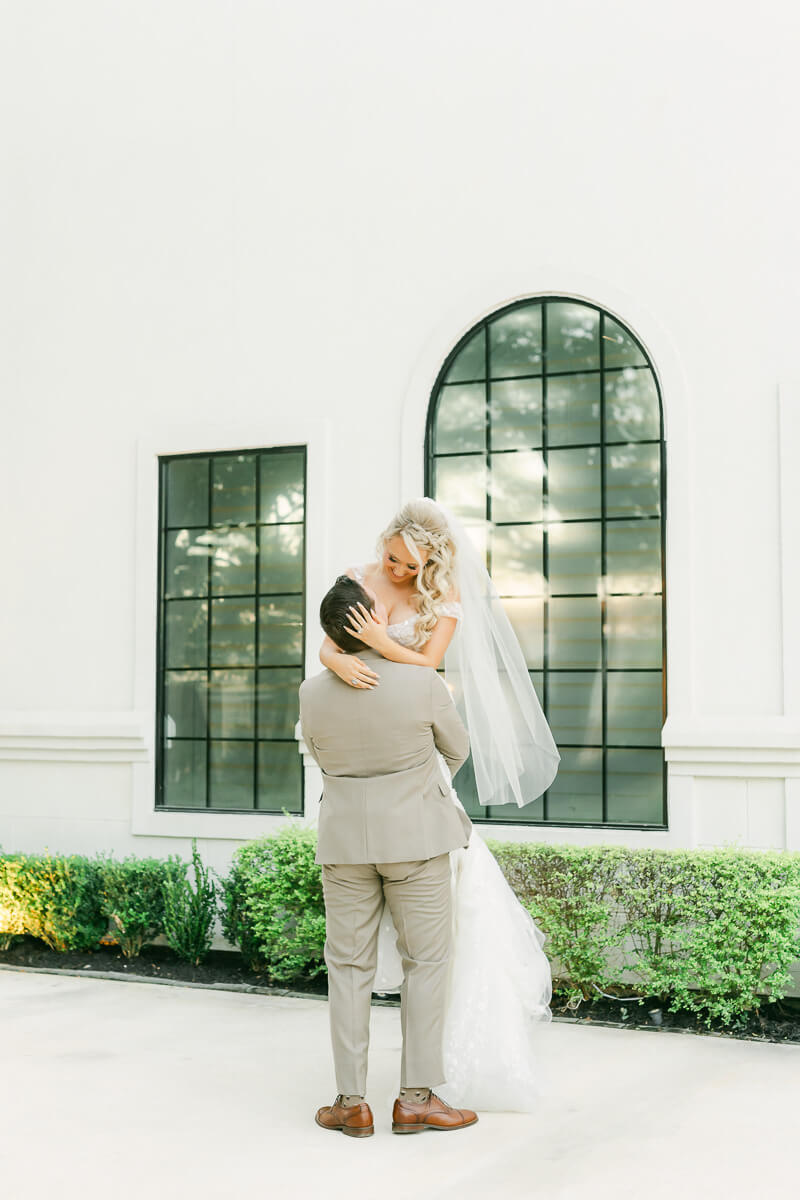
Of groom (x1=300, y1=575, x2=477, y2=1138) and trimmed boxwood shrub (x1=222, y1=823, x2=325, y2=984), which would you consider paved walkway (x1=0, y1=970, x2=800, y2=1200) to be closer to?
groom (x1=300, y1=575, x2=477, y2=1138)

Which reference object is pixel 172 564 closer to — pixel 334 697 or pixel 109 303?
pixel 109 303

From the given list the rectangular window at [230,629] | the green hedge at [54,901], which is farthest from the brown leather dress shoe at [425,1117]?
the green hedge at [54,901]

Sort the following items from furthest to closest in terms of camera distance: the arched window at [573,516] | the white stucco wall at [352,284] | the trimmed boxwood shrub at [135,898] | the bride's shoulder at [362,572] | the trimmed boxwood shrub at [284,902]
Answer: the trimmed boxwood shrub at [135,898] < the arched window at [573,516] < the white stucco wall at [352,284] < the trimmed boxwood shrub at [284,902] < the bride's shoulder at [362,572]

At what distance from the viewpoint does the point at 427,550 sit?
4625mm

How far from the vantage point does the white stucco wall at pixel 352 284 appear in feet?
20.8

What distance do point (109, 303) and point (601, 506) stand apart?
143 inches

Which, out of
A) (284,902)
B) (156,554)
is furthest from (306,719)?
(156,554)

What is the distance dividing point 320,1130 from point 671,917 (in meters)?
2.20

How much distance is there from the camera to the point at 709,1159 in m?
3.84

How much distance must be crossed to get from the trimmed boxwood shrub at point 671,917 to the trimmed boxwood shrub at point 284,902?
40.3 inches

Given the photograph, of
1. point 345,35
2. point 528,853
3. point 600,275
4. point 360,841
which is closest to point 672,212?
point 600,275

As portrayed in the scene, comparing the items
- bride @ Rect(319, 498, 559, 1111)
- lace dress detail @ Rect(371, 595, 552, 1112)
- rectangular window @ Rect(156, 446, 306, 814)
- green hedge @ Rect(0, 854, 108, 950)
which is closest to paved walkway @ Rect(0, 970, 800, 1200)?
lace dress detail @ Rect(371, 595, 552, 1112)

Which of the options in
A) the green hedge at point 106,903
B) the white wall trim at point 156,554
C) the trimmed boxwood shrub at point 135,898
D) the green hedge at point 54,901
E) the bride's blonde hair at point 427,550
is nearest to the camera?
the bride's blonde hair at point 427,550

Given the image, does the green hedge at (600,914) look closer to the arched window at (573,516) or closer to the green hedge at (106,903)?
the green hedge at (106,903)
